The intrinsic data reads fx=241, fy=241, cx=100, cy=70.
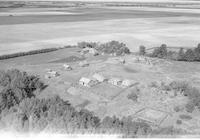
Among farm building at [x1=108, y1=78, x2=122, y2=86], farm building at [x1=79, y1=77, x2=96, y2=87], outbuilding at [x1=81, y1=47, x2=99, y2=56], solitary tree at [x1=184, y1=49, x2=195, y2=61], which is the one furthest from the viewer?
outbuilding at [x1=81, y1=47, x2=99, y2=56]

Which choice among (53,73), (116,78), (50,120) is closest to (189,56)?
(116,78)

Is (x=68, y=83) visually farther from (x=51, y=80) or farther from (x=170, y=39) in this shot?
(x=170, y=39)

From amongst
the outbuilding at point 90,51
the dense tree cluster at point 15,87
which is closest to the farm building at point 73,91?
the dense tree cluster at point 15,87

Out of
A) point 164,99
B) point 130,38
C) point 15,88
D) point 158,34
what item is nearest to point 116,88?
point 164,99

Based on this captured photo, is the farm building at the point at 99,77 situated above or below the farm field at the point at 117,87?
above

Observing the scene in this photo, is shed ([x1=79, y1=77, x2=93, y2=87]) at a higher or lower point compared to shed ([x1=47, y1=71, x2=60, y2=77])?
higher

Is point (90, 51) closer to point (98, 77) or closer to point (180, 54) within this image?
point (180, 54)

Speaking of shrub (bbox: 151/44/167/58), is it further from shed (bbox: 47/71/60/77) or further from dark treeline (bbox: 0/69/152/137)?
dark treeline (bbox: 0/69/152/137)

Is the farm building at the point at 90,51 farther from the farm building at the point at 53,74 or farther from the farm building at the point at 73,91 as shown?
the farm building at the point at 73,91

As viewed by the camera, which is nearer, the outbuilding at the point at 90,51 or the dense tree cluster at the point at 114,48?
the dense tree cluster at the point at 114,48

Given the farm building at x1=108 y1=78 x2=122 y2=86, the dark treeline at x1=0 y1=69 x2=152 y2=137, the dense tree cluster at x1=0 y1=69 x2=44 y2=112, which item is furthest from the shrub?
the dark treeline at x1=0 y1=69 x2=152 y2=137

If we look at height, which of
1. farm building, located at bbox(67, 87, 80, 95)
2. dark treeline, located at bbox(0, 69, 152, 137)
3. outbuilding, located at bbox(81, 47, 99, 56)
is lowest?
outbuilding, located at bbox(81, 47, 99, 56)
